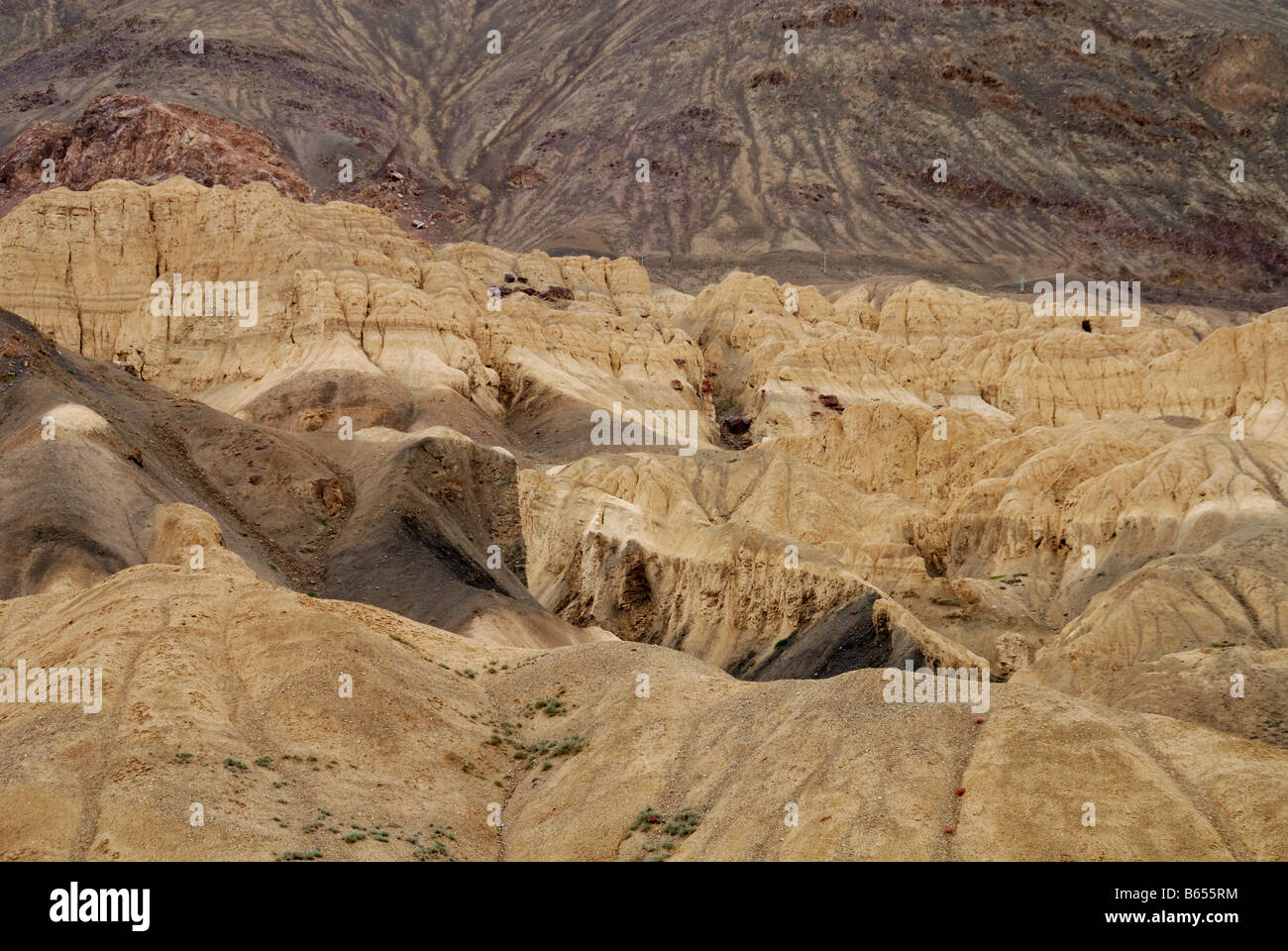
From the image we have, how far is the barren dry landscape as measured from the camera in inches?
894

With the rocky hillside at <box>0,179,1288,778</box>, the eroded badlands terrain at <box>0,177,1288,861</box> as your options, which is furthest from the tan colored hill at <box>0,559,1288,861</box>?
the rocky hillside at <box>0,179,1288,778</box>

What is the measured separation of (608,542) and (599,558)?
37.0 inches

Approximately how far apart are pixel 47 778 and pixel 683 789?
1100 cm

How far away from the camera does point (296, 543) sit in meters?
65.6

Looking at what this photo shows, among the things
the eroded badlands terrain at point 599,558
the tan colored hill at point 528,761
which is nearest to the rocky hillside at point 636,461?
the eroded badlands terrain at point 599,558

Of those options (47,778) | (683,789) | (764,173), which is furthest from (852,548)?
(764,173)

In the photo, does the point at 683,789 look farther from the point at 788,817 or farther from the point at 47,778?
the point at 47,778

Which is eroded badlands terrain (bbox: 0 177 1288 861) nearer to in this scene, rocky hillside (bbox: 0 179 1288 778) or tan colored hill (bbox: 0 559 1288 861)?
tan colored hill (bbox: 0 559 1288 861)

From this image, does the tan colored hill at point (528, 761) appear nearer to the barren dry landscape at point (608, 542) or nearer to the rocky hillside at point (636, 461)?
the barren dry landscape at point (608, 542)

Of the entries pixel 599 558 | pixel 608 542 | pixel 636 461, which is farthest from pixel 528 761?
pixel 636 461

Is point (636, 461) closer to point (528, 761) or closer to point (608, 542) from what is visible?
point (608, 542)

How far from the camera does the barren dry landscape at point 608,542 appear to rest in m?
22.7

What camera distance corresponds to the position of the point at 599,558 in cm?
6869
